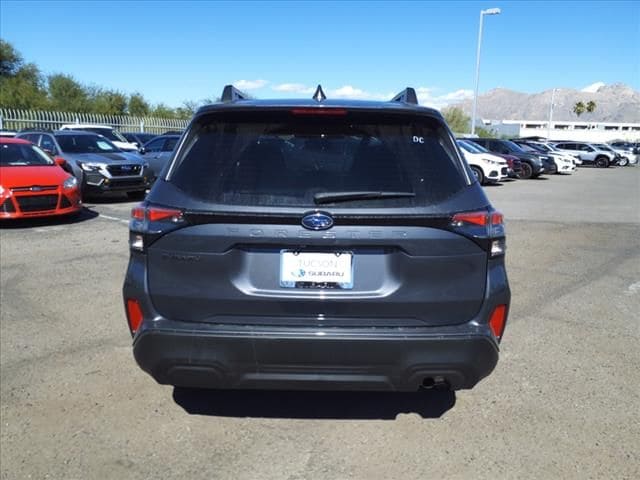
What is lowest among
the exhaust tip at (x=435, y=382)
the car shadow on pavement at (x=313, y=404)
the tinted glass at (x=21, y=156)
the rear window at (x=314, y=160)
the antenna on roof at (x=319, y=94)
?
the car shadow on pavement at (x=313, y=404)

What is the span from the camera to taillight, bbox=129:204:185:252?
2.65 metres

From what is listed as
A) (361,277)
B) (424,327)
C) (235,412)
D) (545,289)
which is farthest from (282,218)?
(545,289)

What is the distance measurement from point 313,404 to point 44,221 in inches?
341

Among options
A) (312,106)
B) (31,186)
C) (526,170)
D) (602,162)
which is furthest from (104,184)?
(602,162)

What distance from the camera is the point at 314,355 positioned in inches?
103

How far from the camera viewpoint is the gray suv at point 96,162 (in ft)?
41.6

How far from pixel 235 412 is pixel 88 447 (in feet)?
2.82

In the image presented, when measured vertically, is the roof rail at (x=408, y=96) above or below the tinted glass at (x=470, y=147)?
above

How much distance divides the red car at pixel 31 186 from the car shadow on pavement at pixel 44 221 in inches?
13.0

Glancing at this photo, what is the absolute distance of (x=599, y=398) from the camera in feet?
12.0

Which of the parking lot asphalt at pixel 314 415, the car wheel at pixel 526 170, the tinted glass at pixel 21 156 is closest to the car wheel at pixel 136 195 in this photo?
the tinted glass at pixel 21 156

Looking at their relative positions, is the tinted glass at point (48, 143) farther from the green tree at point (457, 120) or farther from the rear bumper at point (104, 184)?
the green tree at point (457, 120)

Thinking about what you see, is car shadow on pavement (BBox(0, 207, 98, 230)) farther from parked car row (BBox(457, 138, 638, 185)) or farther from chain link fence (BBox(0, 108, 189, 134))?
chain link fence (BBox(0, 108, 189, 134))

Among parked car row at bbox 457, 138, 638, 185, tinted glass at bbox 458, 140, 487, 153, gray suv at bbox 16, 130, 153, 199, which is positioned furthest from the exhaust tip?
tinted glass at bbox 458, 140, 487, 153
